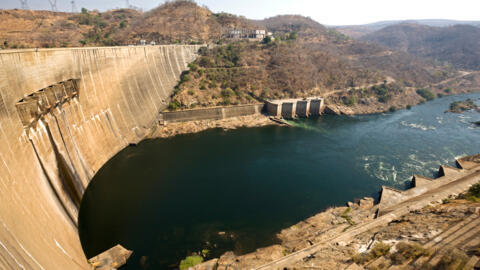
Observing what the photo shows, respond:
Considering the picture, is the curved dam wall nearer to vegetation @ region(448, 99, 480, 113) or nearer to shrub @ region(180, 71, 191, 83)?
shrub @ region(180, 71, 191, 83)

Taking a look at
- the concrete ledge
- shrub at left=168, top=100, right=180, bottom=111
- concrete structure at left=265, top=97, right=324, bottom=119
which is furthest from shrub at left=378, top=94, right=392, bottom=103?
shrub at left=168, top=100, right=180, bottom=111

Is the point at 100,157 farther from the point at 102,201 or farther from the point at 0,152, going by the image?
the point at 0,152

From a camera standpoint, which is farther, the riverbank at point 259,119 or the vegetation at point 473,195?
the riverbank at point 259,119

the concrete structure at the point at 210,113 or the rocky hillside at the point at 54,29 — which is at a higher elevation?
the rocky hillside at the point at 54,29

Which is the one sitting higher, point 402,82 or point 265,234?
point 402,82

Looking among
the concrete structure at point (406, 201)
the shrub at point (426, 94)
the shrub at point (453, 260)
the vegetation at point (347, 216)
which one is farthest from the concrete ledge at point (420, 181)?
the shrub at point (426, 94)

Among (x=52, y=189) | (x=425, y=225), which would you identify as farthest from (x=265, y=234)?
(x=52, y=189)

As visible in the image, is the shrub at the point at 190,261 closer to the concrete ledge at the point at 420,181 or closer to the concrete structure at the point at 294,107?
the concrete ledge at the point at 420,181
